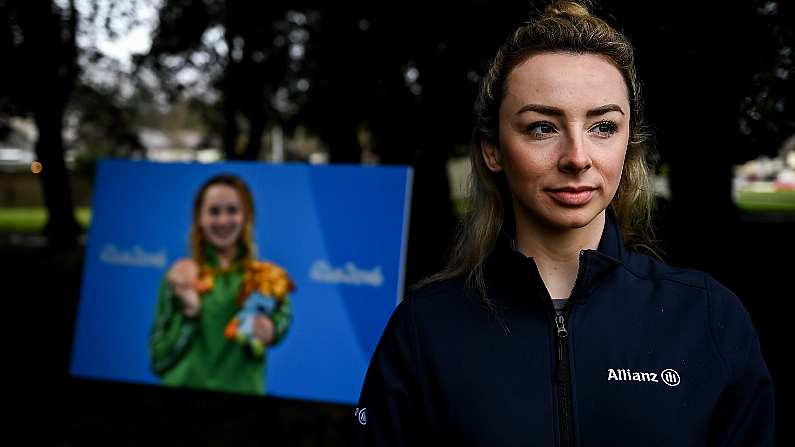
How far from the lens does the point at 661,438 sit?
4.86 feet

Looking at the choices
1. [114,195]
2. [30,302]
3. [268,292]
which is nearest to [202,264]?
[268,292]

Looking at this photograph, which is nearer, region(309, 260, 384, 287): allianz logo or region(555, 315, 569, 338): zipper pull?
region(555, 315, 569, 338): zipper pull

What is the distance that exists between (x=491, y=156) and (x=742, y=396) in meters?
0.75

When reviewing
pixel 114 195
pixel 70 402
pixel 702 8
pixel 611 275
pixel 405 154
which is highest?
pixel 405 154

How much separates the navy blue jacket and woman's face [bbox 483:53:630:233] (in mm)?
123

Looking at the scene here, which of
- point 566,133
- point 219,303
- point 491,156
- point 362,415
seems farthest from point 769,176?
point 362,415

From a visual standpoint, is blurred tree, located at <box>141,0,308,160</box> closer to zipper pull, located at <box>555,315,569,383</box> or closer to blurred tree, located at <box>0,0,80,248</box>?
blurred tree, located at <box>0,0,80,248</box>

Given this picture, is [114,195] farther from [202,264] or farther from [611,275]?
[611,275]

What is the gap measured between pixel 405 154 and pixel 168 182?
22.1ft

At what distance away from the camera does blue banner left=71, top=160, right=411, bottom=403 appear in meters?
4.48

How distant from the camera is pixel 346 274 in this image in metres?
4.55

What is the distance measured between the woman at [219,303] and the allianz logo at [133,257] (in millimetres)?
130

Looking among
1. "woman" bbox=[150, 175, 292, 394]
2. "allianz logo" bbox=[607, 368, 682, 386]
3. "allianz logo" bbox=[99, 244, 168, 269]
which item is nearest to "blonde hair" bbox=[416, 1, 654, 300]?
"allianz logo" bbox=[607, 368, 682, 386]

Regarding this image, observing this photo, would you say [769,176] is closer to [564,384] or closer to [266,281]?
[266,281]
